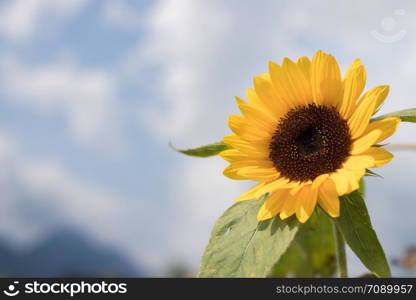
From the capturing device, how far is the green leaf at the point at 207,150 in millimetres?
1947

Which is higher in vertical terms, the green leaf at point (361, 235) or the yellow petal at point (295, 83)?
the yellow petal at point (295, 83)

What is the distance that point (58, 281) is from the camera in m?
2.06

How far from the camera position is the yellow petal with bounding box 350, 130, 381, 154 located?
169 cm

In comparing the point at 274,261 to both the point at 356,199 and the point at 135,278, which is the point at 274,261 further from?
the point at 135,278

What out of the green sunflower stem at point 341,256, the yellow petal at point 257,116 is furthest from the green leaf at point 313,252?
the yellow petal at point 257,116

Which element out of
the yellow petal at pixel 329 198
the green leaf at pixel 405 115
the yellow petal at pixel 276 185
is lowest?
the yellow petal at pixel 329 198

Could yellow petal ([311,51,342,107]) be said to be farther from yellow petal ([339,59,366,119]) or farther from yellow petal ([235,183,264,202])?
yellow petal ([235,183,264,202])

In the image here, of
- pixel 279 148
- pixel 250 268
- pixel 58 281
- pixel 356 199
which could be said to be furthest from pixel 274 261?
pixel 58 281

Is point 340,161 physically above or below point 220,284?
above

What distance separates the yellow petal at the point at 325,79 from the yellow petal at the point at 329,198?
31 centimetres

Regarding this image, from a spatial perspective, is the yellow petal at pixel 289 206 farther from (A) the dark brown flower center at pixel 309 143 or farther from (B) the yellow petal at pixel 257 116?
(B) the yellow petal at pixel 257 116

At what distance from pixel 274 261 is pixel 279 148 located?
496 millimetres

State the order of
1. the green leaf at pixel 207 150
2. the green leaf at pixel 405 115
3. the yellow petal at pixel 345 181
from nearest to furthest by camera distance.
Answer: the yellow petal at pixel 345 181, the green leaf at pixel 405 115, the green leaf at pixel 207 150

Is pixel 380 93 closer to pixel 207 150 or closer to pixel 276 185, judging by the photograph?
pixel 276 185
